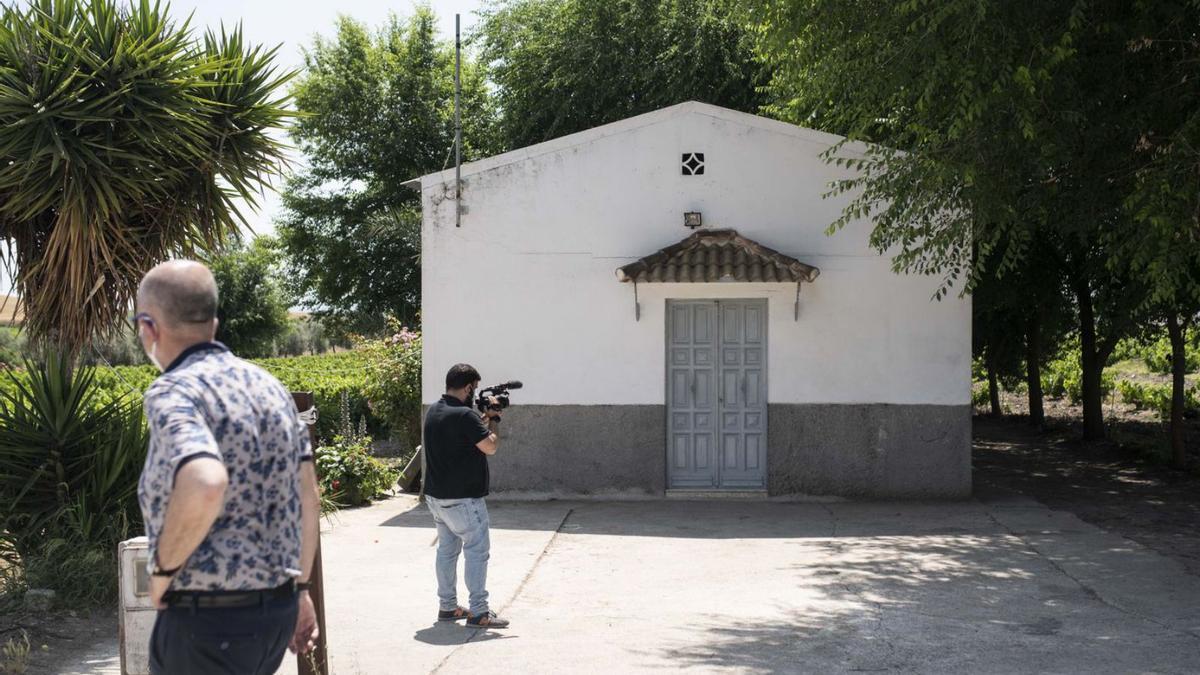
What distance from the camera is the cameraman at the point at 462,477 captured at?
24.0ft

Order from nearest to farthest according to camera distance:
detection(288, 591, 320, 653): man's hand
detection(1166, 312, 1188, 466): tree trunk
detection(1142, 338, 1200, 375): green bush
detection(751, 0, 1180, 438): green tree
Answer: detection(288, 591, 320, 653): man's hand, detection(751, 0, 1180, 438): green tree, detection(1166, 312, 1188, 466): tree trunk, detection(1142, 338, 1200, 375): green bush

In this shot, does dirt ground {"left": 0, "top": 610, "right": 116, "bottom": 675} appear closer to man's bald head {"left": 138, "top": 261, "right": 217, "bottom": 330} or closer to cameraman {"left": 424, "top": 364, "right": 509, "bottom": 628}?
cameraman {"left": 424, "top": 364, "right": 509, "bottom": 628}

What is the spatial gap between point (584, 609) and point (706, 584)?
1.24 meters

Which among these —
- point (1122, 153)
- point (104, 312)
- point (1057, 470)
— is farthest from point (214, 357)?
point (1057, 470)

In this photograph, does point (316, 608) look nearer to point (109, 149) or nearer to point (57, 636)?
point (57, 636)

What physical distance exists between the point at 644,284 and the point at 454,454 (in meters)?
5.93

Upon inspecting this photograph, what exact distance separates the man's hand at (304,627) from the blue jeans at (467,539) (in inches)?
134

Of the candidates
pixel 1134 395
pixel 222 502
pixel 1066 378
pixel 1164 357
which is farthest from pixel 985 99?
pixel 1164 357

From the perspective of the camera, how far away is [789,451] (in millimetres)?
13047

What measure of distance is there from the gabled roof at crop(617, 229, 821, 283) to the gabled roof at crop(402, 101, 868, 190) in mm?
1263

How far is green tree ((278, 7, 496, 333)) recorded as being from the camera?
101 feet

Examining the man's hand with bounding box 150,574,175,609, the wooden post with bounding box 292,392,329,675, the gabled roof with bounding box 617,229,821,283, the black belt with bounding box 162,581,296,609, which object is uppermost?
the gabled roof with bounding box 617,229,821,283

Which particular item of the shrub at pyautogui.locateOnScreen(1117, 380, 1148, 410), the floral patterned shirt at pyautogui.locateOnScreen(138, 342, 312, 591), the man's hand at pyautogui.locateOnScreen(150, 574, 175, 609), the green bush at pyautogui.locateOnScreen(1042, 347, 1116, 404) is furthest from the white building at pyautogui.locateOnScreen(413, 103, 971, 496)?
the green bush at pyautogui.locateOnScreen(1042, 347, 1116, 404)

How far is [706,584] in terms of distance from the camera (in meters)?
9.12
